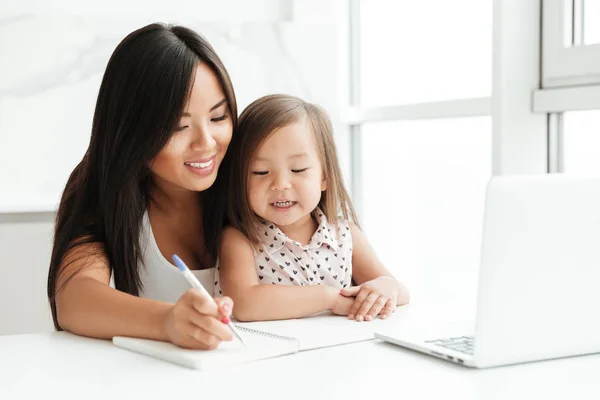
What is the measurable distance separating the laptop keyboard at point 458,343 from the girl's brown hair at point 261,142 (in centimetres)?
48

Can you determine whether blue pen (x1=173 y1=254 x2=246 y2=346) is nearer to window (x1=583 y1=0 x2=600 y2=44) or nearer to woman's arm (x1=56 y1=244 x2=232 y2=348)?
woman's arm (x1=56 y1=244 x2=232 y2=348)

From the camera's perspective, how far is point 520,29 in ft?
5.60

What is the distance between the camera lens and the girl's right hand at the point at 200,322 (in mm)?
1003

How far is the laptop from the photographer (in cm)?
88

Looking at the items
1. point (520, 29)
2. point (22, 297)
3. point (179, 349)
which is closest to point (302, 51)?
point (520, 29)

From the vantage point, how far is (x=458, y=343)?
1.01 metres

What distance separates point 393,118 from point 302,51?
0.35m

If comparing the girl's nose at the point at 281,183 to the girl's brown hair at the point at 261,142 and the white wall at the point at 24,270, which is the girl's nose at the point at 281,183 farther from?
the white wall at the point at 24,270

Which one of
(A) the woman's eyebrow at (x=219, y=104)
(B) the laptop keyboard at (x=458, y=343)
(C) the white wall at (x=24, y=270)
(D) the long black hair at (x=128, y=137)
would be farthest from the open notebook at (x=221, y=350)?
(C) the white wall at (x=24, y=270)

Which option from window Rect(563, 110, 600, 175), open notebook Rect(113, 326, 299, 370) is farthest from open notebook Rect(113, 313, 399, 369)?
window Rect(563, 110, 600, 175)

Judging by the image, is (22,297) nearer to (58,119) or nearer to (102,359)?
(58,119)

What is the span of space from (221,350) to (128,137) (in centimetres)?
49

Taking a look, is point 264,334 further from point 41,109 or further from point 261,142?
point 41,109

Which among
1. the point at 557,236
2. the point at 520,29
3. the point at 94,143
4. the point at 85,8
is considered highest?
the point at 85,8
